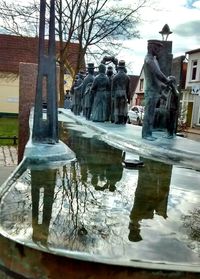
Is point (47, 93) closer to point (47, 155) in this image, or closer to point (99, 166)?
point (47, 155)

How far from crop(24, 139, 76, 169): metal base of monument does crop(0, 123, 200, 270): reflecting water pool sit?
0.77 feet

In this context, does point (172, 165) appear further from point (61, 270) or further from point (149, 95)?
point (61, 270)

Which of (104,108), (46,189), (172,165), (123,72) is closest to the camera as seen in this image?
(46,189)

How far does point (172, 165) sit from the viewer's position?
14.2ft

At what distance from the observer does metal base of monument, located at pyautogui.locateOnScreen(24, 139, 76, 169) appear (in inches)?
142

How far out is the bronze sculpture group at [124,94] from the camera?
17.4 ft

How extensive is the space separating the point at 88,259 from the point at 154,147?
365 centimetres

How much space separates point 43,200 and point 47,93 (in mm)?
→ 2156

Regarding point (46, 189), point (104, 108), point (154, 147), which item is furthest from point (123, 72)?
point (46, 189)

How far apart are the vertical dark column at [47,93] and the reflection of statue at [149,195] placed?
3.70ft

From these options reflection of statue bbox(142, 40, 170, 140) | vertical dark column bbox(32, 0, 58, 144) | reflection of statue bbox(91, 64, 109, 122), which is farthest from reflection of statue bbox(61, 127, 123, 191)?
reflection of statue bbox(91, 64, 109, 122)

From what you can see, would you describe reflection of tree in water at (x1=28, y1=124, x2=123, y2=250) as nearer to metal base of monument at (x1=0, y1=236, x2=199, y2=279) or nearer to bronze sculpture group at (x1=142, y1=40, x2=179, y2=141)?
metal base of monument at (x1=0, y1=236, x2=199, y2=279)

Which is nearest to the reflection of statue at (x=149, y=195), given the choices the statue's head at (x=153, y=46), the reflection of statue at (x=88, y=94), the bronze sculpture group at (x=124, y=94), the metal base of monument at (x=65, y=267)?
the metal base of monument at (x=65, y=267)

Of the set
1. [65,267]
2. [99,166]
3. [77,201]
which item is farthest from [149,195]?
[65,267]
